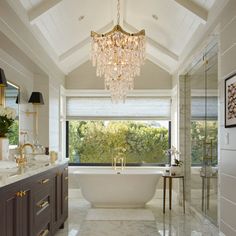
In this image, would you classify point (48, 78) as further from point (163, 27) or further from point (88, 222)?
point (88, 222)

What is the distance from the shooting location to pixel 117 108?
746cm

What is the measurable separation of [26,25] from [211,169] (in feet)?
9.14

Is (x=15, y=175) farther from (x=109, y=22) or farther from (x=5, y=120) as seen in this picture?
(x=109, y=22)

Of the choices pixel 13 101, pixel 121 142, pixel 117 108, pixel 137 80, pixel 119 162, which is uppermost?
pixel 137 80

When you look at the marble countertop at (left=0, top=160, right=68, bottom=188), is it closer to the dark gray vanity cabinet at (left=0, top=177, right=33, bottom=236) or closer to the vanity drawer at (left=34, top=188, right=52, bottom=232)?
the dark gray vanity cabinet at (left=0, top=177, right=33, bottom=236)

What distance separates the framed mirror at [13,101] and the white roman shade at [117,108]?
8.92ft

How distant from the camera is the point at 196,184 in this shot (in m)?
5.14

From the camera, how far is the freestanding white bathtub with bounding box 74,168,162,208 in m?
5.70

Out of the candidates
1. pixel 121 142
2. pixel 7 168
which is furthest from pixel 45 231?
pixel 121 142

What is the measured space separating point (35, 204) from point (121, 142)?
14.7ft

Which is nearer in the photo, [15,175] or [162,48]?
[15,175]

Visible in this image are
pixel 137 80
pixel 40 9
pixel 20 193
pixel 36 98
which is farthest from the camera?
pixel 137 80

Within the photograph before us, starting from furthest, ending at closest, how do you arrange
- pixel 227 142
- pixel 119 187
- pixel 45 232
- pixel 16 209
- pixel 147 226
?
pixel 119 187, pixel 147 226, pixel 45 232, pixel 227 142, pixel 16 209

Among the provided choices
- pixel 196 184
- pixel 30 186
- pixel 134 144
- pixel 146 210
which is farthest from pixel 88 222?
pixel 134 144
